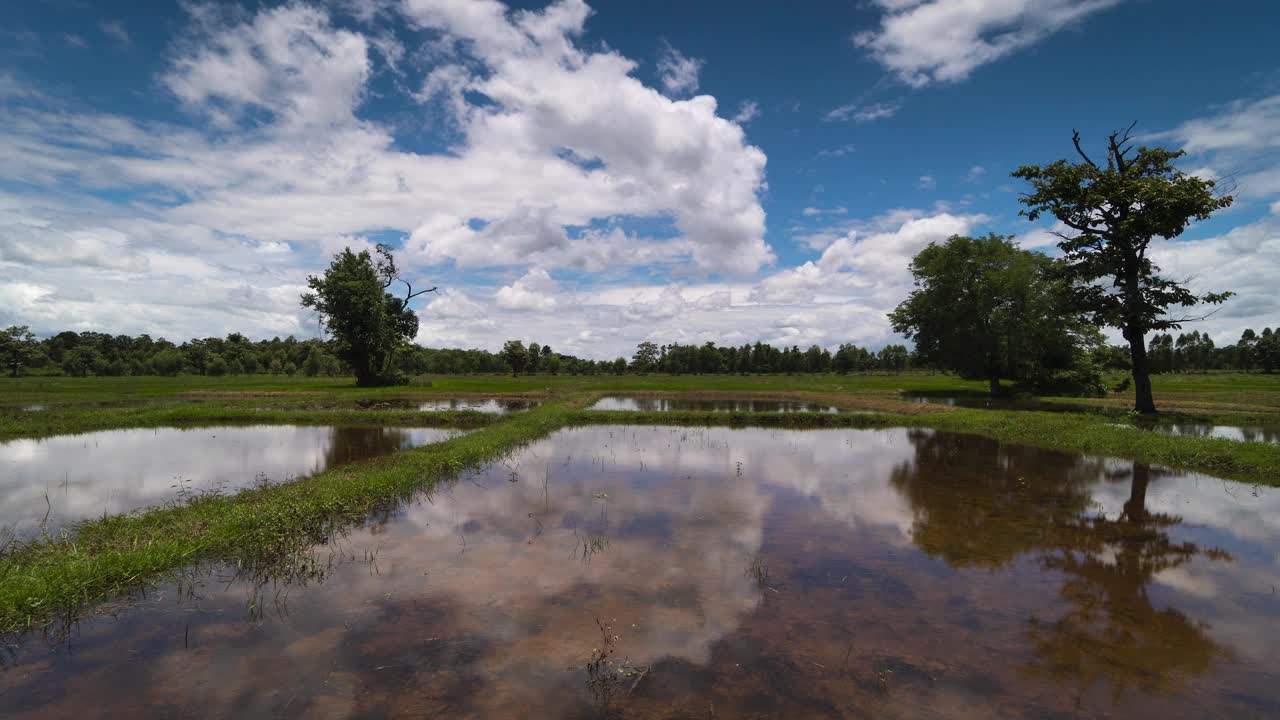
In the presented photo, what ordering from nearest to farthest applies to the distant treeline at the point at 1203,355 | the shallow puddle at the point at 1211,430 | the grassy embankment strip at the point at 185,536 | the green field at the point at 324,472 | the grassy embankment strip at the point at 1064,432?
the grassy embankment strip at the point at 185,536 < the green field at the point at 324,472 < the grassy embankment strip at the point at 1064,432 < the shallow puddle at the point at 1211,430 < the distant treeline at the point at 1203,355

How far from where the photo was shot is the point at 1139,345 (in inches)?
1074

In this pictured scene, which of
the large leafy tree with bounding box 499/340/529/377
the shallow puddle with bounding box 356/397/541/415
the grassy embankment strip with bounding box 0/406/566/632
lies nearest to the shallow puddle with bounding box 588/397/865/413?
the shallow puddle with bounding box 356/397/541/415

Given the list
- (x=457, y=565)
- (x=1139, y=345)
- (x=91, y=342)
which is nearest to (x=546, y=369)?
(x=91, y=342)

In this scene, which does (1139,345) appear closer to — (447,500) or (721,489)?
(721,489)

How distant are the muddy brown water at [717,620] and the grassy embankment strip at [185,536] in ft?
2.40

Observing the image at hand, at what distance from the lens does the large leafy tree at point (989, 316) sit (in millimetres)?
39094

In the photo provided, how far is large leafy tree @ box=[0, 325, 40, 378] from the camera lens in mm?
89312

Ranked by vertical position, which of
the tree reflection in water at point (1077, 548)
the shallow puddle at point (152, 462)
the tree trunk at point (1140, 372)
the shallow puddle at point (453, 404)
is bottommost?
the tree reflection in water at point (1077, 548)

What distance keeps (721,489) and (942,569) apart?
562 centimetres

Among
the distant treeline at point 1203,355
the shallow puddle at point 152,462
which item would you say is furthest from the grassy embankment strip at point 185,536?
the distant treeline at point 1203,355

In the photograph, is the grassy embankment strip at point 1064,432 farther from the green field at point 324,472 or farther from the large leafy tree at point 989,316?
the large leafy tree at point 989,316

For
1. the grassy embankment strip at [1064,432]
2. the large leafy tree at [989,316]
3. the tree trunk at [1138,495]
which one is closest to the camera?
the tree trunk at [1138,495]

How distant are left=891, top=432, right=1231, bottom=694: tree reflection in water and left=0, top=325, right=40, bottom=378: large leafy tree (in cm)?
12703

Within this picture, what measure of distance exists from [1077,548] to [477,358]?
482ft
